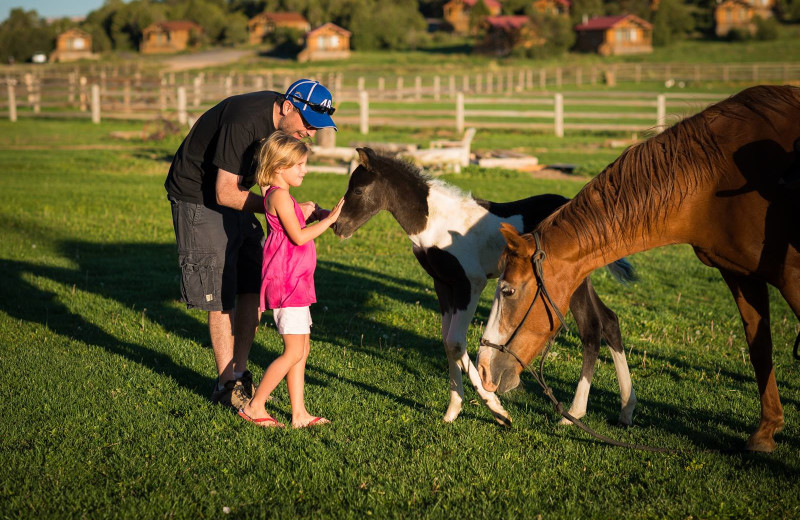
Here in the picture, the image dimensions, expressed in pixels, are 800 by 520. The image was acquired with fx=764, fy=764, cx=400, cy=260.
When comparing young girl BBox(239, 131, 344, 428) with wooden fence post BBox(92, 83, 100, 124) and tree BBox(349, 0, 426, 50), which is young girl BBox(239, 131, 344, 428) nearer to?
wooden fence post BBox(92, 83, 100, 124)

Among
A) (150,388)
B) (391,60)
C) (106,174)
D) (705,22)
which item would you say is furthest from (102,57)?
(150,388)

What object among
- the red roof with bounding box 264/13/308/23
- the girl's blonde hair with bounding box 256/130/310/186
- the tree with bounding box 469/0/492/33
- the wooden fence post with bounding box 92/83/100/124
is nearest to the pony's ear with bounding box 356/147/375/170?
the girl's blonde hair with bounding box 256/130/310/186

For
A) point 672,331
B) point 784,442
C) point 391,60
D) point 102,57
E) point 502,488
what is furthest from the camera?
point 102,57

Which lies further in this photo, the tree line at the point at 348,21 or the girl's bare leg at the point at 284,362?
the tree line at the point at 348,21

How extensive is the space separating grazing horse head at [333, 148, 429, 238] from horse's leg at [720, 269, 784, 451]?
2.05m

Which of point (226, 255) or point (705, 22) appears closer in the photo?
point (226, 255)

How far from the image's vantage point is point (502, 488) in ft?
13.7

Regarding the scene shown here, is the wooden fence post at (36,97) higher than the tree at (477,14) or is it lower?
lower

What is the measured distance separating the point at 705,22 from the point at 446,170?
8687 cm

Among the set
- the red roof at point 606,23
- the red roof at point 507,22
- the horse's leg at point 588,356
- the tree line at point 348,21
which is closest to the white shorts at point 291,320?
the horse's leg at point 588,356

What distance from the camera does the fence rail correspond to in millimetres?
29312

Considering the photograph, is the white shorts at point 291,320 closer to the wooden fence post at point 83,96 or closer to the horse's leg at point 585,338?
the horse's leg at point 585,338

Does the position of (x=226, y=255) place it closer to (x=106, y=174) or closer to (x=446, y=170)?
(x=446, y=170)

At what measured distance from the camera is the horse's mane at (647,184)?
4438 millimetres
